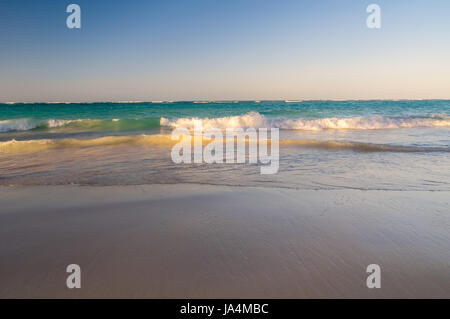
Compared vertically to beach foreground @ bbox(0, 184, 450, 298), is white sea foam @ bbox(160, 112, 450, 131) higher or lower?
higher

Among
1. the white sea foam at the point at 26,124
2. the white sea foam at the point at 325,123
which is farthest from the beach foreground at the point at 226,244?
the white sea foam at the point at 26,124

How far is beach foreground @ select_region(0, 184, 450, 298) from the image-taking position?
2094mm

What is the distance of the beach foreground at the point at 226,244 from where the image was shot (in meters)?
2.09

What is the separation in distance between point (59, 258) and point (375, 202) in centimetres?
352

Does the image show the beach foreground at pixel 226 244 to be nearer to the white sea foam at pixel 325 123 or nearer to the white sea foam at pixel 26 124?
the white sea foam at pixel 325 123

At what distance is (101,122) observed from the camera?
21359mm

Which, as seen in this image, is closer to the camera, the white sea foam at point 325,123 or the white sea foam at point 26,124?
the white sea foam at point 325,123

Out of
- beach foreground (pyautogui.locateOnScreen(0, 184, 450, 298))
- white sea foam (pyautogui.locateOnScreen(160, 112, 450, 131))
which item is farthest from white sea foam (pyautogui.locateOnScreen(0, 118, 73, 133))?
beach foreground (pyautogui.locateOnScreen(0, 184, 450, 298))

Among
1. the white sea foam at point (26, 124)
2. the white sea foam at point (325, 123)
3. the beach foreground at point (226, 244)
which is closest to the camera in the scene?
the beach foreground at point (226, 244)

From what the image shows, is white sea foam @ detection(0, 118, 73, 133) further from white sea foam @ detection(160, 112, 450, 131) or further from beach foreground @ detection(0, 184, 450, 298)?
beach foreground @ detection(0, 184, 450, 298)

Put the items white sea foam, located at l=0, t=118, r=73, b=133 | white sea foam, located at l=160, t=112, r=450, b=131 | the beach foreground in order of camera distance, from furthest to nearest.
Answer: white sea foam, located at l=0, t=118, r=73, b=133 < white sea foam, located at l=160, t=112, r=450, b=131 < the beach foreground

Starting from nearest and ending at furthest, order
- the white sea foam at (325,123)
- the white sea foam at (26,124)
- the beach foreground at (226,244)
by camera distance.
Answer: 1. the beach foreground at (226,244)
2. the white sea foam at (325,123)
3. the white sea foam at (26,124)
